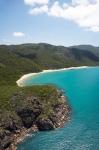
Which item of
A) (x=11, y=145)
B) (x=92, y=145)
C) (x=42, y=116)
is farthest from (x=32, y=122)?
(x=92, y=145)

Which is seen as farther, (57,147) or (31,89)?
(31,89)

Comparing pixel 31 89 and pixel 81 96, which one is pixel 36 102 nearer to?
pixel 31 89

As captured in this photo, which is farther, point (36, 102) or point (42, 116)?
point (36, 102)

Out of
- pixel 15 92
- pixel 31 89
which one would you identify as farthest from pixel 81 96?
pixel 15 92

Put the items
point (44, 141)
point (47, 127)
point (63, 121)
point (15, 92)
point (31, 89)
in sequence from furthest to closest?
point (31, 89) < point (15, 92) < point (63, 121) < point (47, 127) < point (44, 141)

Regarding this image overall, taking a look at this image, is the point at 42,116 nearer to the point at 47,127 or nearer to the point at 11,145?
the point at 47,127

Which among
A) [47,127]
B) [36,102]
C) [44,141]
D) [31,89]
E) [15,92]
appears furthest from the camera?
[31,89]

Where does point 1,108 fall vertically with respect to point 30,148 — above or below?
above

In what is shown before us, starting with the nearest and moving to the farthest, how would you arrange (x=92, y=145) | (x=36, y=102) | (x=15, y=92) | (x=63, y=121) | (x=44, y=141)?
(x=92, y=145), (x=44, y=141), (x=63, y=121), (x=36, y=102), (x=15, y=92)

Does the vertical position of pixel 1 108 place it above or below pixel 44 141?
above
